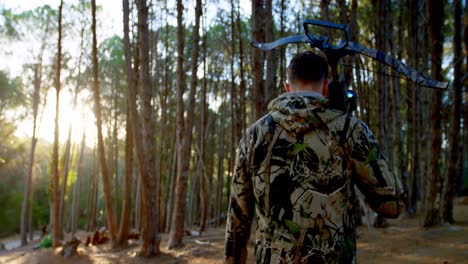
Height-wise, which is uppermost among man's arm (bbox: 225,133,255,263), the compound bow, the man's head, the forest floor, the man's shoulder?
the compound bow

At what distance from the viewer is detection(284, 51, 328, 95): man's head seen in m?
1.66

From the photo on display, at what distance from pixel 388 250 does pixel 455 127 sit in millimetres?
2869

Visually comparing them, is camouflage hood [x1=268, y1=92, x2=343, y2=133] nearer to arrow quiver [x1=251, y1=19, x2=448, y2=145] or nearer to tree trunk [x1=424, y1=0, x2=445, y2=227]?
arrow quiver [x1=251, y1=19, x2=448, y2=145]

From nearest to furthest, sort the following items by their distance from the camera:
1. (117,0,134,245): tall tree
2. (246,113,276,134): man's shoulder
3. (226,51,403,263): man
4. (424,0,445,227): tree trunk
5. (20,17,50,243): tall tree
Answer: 1. (226,51,403,263): man
2. (246,113,276,134): man's shoulder
3. (424,0,445,227): tree trunk
4. (117,0,134,245): tall tree
5. (20,17,50,243): tall tree

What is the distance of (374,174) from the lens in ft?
5.06

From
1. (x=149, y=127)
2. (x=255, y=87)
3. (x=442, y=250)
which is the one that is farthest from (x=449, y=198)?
(x=149, y=127)

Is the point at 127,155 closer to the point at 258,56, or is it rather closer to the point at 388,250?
the point at 258,56

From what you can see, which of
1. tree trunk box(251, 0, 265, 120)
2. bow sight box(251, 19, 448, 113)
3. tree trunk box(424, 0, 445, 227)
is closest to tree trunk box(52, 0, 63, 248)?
tree trunk box(251, 0, 265, 120)

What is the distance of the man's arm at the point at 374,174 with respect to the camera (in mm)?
1540

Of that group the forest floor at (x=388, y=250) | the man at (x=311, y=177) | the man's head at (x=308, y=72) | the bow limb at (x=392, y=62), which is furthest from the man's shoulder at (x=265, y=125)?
the forest floor at (x=388, y=250)

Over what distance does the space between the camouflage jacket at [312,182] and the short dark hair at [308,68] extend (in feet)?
0.26

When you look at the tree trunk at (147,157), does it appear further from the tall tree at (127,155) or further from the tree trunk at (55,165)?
the tree trunk at (55,165)

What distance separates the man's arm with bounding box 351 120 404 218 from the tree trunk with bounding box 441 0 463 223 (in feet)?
22.7

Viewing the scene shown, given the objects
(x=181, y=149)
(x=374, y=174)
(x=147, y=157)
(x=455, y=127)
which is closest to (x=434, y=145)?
(x=455, y=127)
